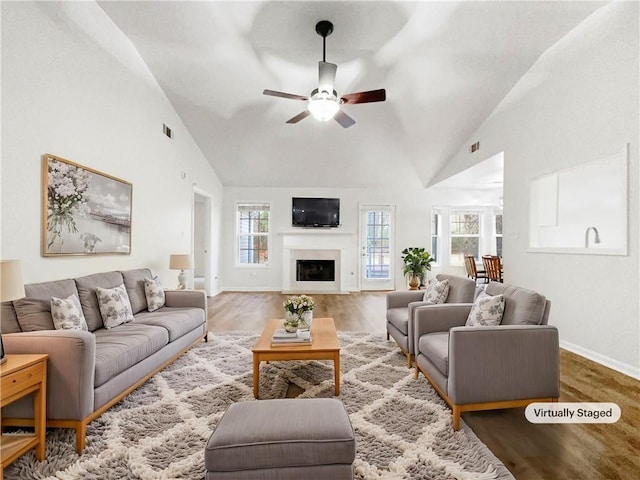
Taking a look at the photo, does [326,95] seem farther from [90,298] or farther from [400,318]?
[90,298]

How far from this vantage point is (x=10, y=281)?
1793 mm

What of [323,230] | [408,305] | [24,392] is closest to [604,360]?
[408,305]

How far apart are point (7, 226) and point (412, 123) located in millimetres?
5331

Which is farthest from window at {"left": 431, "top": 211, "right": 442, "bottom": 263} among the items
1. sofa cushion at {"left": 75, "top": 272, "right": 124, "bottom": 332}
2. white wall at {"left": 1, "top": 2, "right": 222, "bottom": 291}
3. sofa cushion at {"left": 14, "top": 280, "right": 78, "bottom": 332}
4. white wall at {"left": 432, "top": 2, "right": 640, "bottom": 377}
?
sofa cushion at {"left": 14, "top": 280, "right": 78, "bottom": 332}

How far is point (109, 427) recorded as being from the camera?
2117 millimetres

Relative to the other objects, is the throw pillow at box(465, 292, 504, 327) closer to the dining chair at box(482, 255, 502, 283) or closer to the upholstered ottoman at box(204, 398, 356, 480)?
the upholstered ottoman at box(204, 398, 356, 480)

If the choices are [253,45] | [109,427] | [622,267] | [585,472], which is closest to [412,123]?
[253,45]

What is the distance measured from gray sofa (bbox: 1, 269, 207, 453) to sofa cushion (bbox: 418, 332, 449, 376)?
2209 mm

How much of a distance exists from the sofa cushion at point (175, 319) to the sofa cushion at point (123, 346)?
11cm

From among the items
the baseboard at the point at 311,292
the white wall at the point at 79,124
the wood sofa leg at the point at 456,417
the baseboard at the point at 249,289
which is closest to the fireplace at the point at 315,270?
the baseboard at the point at 311,292

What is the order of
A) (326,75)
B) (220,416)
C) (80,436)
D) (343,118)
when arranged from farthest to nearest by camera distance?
1. (343,118)
2. (326,75)
3. (220,416)
4. (80,436)

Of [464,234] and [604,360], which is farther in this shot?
[464,234]

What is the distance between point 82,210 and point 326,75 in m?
2.77

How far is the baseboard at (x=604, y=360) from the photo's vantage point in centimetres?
296
